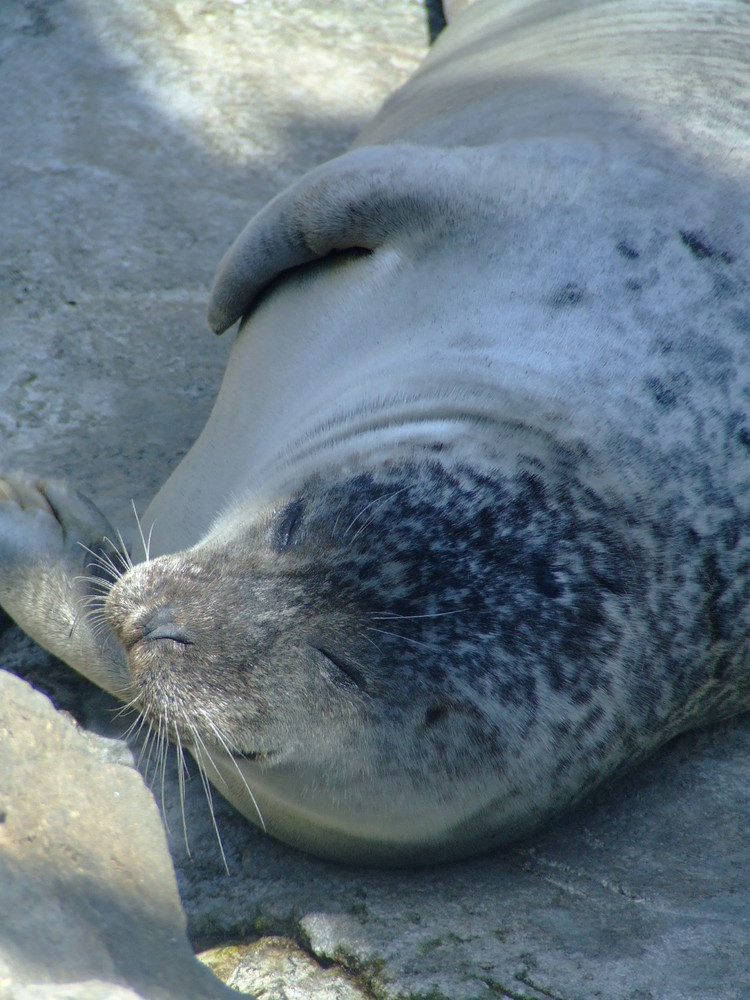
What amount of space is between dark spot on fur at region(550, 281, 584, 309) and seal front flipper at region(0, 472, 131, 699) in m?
1.15

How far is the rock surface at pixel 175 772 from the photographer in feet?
6.49

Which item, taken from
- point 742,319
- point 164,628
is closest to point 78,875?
point 164,628

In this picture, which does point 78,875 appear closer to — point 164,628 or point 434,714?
point 164,628

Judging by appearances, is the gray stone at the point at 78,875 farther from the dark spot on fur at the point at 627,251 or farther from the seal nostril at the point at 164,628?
the dark spot on fur at the point at 627,251

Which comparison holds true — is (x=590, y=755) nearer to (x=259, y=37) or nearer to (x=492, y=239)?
(x=492, y=239)

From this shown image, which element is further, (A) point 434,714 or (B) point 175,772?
(B) point 175,772

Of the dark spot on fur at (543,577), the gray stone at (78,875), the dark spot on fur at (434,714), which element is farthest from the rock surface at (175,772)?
the dark spot on fur at (543,577)

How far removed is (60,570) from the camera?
2730 millimetres

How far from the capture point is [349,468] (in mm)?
2203

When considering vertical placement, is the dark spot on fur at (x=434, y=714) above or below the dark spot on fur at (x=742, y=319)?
below

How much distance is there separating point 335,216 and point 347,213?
36 millimetres

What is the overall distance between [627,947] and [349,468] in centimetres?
101

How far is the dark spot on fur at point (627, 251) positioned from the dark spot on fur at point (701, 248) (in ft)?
0.39

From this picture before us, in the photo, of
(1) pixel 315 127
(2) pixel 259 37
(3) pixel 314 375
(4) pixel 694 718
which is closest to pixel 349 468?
(3) pixel 314 375
